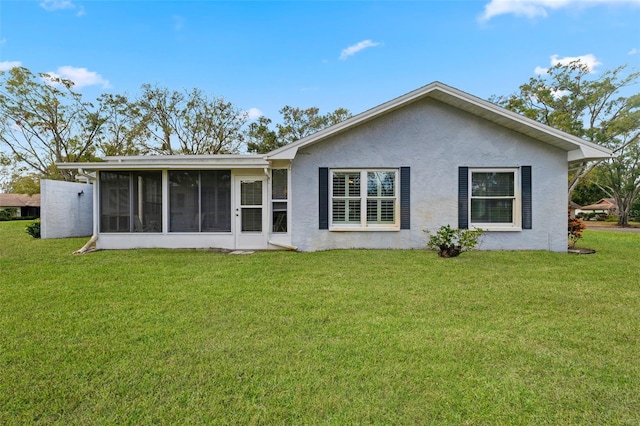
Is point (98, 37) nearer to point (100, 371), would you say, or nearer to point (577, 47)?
point (100, 371)

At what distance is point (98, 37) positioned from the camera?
46.8ft

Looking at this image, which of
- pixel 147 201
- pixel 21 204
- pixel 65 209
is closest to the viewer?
pixel 147 201

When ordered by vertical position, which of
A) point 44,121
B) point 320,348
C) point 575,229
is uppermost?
point 44,121

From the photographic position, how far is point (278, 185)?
351 inches

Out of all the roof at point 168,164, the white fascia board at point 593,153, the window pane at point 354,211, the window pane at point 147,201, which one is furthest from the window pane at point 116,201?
the white fascia board at point 593,153

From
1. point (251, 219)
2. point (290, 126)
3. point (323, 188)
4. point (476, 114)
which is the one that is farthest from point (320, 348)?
point (290, 126)

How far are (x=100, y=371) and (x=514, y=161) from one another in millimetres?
9561

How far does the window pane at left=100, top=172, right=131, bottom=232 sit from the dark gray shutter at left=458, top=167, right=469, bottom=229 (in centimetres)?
939

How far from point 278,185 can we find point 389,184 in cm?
310

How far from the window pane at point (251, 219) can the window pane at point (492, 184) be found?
19.7 ft

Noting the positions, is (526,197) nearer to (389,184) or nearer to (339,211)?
(389,184)

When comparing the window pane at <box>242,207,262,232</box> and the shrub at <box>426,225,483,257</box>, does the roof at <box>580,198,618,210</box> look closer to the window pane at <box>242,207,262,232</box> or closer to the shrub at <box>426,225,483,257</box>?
the shrub at <box>426,225,483,257</box>

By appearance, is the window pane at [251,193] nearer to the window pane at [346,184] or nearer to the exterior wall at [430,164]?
the exterior wall at [430,164]

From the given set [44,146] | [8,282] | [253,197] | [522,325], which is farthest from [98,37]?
[522,325]
